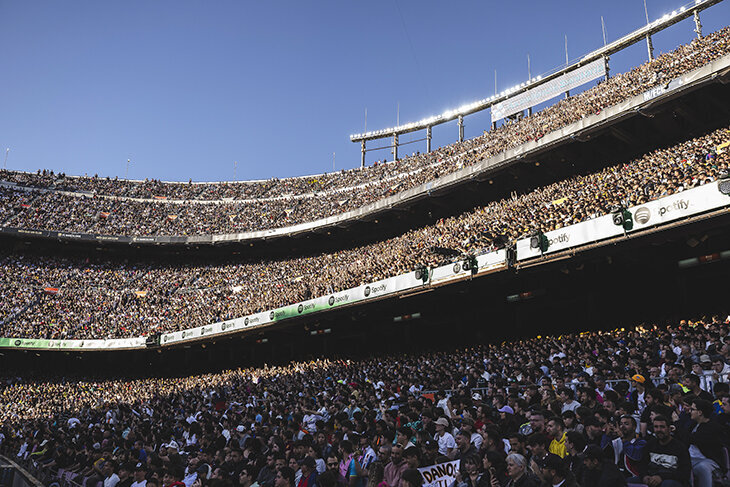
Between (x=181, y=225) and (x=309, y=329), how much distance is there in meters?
21.4

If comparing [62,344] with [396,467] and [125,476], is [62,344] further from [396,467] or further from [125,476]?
[396,467]

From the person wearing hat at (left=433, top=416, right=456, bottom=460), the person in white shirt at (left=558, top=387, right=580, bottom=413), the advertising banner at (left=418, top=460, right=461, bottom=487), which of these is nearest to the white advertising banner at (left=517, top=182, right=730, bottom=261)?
the person in white shirt at (left=558, top=387, right=580, bottom=413)

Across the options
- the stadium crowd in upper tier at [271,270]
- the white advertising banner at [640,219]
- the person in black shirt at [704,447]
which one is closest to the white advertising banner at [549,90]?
the stadium crowd in upper tier at [271,270]

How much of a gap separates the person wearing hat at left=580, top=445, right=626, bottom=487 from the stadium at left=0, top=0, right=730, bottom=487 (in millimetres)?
22

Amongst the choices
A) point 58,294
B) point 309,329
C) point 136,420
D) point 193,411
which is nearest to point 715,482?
point 136,420

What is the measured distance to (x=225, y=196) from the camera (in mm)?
51906

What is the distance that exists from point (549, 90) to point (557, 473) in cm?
3756

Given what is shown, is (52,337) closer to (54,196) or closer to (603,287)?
(54,196)

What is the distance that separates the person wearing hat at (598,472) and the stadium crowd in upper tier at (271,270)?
12723mm

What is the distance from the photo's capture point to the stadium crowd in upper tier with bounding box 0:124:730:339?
18.5 metres

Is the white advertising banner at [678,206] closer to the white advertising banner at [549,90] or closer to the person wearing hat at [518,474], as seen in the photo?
the person wearing hat at [518,474]

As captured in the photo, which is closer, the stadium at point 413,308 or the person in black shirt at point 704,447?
the person in black shirt at point 704,447

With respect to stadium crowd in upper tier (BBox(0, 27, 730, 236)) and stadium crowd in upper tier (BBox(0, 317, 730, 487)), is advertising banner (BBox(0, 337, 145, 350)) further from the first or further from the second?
stadium crowd in upper tier (BBox(0, 317, 730, 487))

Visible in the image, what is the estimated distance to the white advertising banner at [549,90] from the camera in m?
35.2
